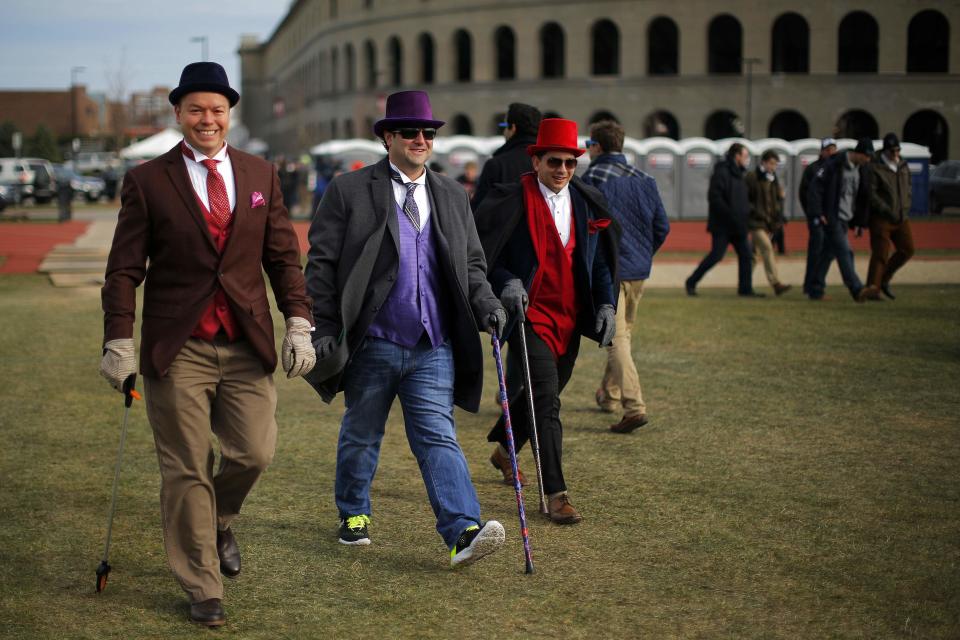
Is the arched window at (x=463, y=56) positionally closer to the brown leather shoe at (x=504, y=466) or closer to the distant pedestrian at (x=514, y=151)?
the distant pedestrian at (x=514, y=151)

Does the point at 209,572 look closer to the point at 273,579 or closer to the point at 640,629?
the point at 273,579

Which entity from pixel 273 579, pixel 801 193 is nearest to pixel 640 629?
pixel 273 579

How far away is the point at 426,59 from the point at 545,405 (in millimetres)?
65584

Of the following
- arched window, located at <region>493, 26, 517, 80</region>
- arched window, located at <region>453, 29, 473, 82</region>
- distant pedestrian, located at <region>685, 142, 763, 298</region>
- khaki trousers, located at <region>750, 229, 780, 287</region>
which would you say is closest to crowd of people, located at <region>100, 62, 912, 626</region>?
distant pedestrian, located at <region>685, 142, 763, 298</region>

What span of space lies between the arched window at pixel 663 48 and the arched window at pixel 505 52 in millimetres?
6580

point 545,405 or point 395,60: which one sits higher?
point 395,60

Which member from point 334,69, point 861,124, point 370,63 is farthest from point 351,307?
point 334,69

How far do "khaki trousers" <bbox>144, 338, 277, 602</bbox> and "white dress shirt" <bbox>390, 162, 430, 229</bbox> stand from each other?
1.07 meters

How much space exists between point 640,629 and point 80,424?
17.0 ft

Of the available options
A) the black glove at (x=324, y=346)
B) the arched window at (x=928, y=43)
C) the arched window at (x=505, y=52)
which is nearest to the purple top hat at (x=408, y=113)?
the black glove at (x=324, y=346)

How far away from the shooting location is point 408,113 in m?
5.54

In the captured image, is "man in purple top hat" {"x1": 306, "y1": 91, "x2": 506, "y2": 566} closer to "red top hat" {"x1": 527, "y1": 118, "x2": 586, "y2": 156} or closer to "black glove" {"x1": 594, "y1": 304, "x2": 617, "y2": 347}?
"red top hat" {"x1": 527, "y1": 118, "x2": 586, "y2": 156}

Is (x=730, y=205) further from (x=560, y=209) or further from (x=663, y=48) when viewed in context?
(x=663, y=48)

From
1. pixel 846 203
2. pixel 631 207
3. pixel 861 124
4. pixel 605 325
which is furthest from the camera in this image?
pixel 861 124
